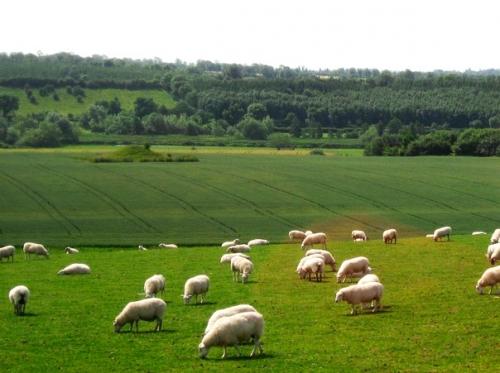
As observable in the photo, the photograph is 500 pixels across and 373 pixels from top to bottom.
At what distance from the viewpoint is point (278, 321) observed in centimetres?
2661

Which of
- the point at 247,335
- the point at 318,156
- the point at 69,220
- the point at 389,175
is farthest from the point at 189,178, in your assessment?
the point at 247,335

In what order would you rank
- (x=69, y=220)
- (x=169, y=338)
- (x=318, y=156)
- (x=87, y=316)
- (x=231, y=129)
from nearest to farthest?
(x=169, y=338) < (x=87, y=316) < (x=69, y=220) < (x=318, y=156) < (x=231, y=129)

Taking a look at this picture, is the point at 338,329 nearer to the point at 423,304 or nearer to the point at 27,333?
the point at 423,304

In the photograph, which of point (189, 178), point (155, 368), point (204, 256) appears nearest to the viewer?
point (155, 368)

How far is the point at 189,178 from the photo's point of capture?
3546 inches

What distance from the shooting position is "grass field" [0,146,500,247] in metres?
62.6

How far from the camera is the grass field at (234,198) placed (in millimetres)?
62594

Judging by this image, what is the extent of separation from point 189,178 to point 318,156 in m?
33.7

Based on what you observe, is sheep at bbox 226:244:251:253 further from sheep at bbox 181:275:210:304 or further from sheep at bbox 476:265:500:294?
sheep at bbox 476:265:500:294

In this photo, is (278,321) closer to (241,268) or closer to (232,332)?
(232,332)

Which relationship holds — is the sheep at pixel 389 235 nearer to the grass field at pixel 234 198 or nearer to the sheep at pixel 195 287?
the grass field at pixel 234 198

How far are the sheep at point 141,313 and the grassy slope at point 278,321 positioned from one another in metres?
0.37

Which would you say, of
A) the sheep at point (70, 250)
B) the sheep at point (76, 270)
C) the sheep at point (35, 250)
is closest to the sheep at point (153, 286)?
the sheep at point (76, 270)

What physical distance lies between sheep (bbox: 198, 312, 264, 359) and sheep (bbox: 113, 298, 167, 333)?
343cm
